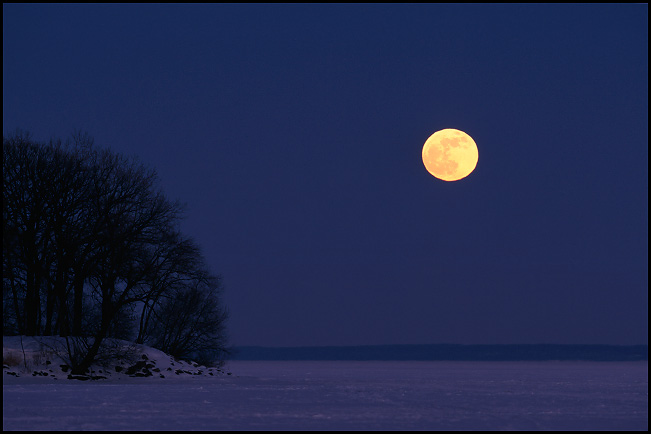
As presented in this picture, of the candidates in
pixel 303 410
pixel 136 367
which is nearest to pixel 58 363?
pixel 136 367

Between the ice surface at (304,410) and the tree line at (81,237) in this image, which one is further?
the tree line at (81,237)

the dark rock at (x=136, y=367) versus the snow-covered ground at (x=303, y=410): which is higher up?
the snow-covered ground at (x=303, y=410)

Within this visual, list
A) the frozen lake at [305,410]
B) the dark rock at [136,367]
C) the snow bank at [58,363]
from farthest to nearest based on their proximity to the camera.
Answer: the dark rock at [136,367] < the snow bank at [58,363] < the frozen lake at [305,410]

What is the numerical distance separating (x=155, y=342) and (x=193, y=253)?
47.9 feet

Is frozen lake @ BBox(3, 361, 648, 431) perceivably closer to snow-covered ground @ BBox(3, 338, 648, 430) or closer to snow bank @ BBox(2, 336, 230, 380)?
snow-covered ground @ BBox(3, 338, 648, 430)

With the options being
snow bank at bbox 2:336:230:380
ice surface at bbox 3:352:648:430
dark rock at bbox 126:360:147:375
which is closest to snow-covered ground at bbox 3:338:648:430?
ice surface at bbox 3:352:648:430

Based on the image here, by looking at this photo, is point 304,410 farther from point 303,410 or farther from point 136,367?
point 136,367

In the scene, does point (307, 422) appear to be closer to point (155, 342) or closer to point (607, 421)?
point (607, 421)

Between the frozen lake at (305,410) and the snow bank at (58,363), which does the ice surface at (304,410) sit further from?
the snow bank at (58,363)

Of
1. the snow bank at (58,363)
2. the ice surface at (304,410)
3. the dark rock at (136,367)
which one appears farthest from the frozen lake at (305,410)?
the dark rock at (136,367)

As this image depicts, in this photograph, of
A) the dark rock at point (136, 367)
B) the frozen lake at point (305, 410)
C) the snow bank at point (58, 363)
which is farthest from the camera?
the dark rock at point (136, 367)

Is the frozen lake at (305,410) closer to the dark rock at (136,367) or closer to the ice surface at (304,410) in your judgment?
the ice surface at (304,410)

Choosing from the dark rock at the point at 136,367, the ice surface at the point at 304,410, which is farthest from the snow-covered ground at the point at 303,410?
the dark rock at the point at 136,367

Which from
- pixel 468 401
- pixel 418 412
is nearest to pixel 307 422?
pixel 418 412
